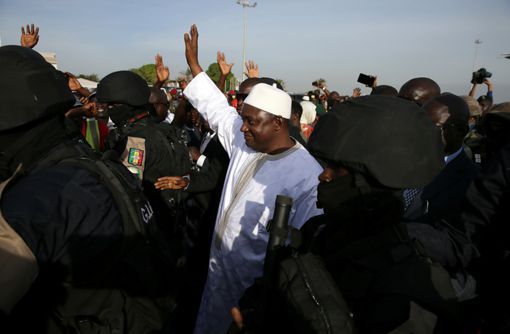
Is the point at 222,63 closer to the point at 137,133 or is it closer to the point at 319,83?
the point at 137,133

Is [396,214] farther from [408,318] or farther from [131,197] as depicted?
[131,197]

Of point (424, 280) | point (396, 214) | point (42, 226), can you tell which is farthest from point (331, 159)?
point (42, 226)

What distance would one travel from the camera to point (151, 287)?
1656 millimetres

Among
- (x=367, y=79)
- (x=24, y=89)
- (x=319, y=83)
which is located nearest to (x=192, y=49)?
(x=24, y=89)

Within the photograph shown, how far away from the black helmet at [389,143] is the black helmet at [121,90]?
285cm

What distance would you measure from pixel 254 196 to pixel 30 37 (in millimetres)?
4583

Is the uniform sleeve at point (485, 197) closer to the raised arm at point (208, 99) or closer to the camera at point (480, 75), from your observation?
the raised arm at point (208, 99)

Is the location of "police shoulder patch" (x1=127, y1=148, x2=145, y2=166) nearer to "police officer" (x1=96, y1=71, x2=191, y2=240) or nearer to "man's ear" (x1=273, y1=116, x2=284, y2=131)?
"police officer" (x1=96, y1=71, x2=191, y2=240)

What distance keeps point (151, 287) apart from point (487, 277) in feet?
5.72

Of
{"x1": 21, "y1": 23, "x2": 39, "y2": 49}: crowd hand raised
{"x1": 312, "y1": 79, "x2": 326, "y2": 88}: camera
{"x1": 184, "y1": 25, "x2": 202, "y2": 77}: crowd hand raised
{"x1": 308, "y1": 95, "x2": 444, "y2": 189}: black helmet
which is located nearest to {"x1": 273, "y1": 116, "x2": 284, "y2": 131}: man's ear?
{"x1": 184, "y1": 25, "x2": 202, "y2": 77}: crowd hand raised

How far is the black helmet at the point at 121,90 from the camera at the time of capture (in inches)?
140

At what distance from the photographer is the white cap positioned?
2.39 meters

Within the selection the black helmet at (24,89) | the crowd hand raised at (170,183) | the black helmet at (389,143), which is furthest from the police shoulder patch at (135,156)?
the black helmet at (389,143)

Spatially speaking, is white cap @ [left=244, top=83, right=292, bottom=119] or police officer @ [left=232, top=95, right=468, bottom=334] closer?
police officer @ [left=232, top=95, right=468, bottom=334]
